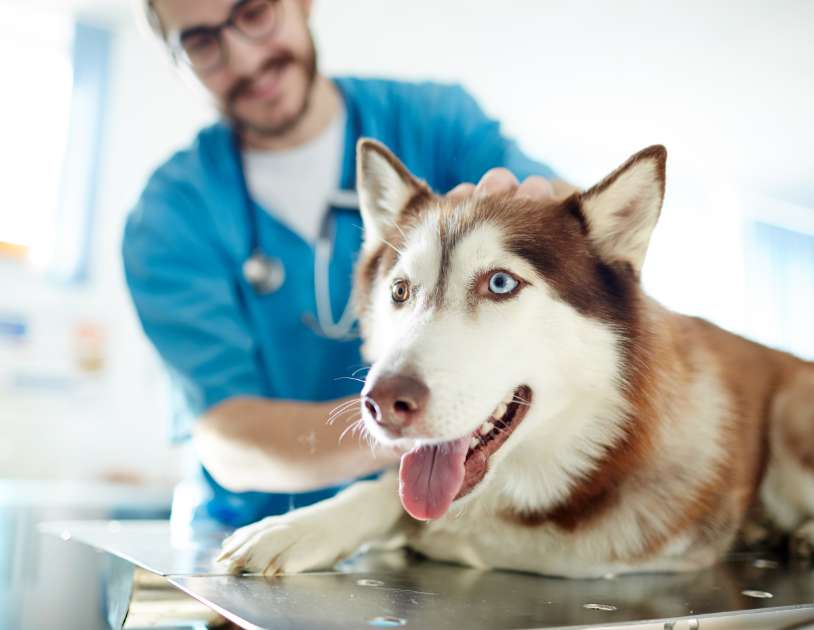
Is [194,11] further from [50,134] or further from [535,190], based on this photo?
[50,134]

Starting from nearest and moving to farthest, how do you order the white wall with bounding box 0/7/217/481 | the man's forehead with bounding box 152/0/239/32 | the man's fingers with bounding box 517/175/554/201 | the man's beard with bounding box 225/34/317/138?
the man's fingers with bounding box 517/175/554/201 < the man's forehead with bounding box 152/0/239/32 < the man's beard with bounding box 225/34/317/138 < the white wall with bounding box 0/7/217/481

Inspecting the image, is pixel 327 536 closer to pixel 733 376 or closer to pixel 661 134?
pixel 733 376

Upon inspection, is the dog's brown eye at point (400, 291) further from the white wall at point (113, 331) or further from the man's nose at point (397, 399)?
the white wall at point (113, 331)

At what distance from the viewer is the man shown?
121 centimetres

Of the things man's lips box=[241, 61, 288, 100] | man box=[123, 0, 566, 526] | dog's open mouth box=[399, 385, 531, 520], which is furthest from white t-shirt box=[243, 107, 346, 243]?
dog's open mouth box=[399, 385, 531, 520]

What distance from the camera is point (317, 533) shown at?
0.75m

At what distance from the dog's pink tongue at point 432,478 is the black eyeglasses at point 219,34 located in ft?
2.84

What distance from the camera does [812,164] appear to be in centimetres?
104

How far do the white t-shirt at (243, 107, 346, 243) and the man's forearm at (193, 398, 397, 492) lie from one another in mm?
371

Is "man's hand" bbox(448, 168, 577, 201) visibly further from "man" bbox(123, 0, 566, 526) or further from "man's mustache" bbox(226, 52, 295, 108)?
"man's mustache" bbox(226, 52, 295, 108)

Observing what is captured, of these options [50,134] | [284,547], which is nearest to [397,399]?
[284,547]

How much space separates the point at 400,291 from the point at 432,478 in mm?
246

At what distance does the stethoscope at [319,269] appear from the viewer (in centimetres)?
129

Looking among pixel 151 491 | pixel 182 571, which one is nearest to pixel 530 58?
pixel 182 571
